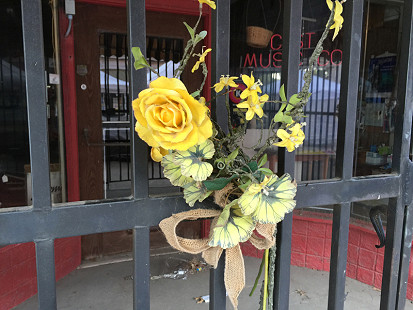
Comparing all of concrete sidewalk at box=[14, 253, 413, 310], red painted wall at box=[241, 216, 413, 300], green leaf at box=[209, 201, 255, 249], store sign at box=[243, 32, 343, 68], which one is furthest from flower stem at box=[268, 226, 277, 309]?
store sign at box=[243, 32, 343, 68]

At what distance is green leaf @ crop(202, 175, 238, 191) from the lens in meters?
0.77

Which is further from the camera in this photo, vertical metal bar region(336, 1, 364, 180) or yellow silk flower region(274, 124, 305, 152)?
vertical metal bar region(336, 1, 364, 180)

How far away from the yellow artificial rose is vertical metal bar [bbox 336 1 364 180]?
1.70ft

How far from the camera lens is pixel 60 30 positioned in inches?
113

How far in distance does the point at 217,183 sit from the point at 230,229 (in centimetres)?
10

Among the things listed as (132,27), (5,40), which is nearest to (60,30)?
(5,40)

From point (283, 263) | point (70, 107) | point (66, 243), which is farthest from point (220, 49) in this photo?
point (66, 243)

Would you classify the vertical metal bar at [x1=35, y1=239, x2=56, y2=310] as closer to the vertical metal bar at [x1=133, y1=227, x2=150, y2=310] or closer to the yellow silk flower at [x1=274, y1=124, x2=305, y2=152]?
the vertical metal bar at [x1=133, y1=227, x2=150, y2=310]

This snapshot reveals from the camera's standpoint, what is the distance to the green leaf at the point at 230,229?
0.74m

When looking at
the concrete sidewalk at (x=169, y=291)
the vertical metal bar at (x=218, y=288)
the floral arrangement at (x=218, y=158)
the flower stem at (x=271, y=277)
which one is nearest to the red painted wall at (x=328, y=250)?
the concrete sidewalk at (x=169, y=291)

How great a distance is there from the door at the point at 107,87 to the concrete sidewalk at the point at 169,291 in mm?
290

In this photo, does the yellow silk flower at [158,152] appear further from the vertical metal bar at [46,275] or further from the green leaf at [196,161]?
the vertical metal bar at [46,275]

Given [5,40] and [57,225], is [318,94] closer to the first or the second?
[5,40]

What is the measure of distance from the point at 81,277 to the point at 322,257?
220 cm
